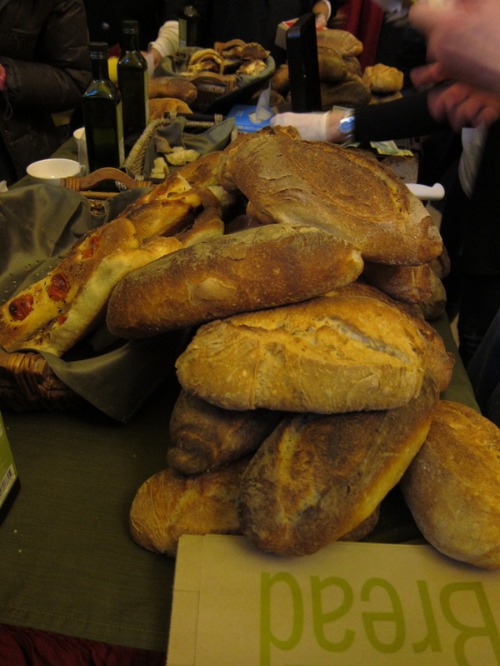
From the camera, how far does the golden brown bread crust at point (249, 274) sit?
0.77 meters

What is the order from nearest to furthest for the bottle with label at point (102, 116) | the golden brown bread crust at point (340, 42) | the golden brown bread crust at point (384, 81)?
the bottle with label at point (102, 116) → the golden brown bread crust at point (384, 81) → the golden brown bread crust at point (340, 42)

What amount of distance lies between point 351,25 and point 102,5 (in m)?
1.68

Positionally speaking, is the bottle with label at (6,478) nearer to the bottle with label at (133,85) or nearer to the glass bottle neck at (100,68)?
the glass bottle neck at (100,68)

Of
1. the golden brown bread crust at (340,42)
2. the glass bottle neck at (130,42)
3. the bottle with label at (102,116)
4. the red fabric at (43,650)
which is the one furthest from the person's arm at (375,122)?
the red fabric at (43,650)

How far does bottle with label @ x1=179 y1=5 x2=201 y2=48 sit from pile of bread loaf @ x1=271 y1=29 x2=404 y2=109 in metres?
0.70

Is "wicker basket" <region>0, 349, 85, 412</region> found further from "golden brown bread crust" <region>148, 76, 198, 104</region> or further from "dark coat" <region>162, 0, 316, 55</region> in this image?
"dark coat" <region>162, 0, 316, 55</region>

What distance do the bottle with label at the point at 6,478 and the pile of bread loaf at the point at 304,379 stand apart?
191mm

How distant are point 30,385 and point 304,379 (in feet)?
1.61

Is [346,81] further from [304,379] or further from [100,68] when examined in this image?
[304,379]

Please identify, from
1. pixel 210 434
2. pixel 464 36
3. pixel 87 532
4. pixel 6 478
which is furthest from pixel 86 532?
pixel 464 36

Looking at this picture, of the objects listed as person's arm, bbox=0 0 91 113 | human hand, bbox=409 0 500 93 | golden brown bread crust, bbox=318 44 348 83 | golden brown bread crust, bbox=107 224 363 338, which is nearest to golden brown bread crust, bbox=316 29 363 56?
golden brown bread crust, bbox=318 44 348 83

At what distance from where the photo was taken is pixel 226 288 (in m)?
0.77

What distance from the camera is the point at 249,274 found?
0.77 metres

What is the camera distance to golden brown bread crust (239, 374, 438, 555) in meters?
0.68
